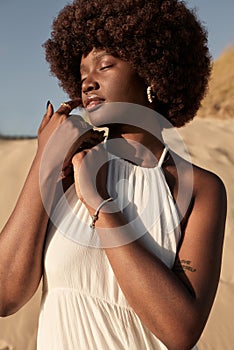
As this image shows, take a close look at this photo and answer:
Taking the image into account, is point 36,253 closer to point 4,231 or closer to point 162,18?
point 4,231

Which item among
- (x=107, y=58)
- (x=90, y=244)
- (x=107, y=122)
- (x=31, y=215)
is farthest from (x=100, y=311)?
(x=107, y=58)

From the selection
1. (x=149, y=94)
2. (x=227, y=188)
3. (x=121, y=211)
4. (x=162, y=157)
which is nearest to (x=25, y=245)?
(x=121, y=211)

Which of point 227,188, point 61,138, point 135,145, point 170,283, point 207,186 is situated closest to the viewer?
point 170,283

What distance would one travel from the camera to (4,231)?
8.82 feet

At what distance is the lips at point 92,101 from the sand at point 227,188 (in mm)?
6693

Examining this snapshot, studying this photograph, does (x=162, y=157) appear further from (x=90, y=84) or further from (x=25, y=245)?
(x=25, y=245)

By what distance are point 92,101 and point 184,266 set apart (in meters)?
0.69

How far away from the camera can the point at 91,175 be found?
2.79 meters

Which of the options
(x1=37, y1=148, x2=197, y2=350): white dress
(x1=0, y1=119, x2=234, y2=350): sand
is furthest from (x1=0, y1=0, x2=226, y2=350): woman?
(x1=0, y1=119, x2=234, y2=350): sand

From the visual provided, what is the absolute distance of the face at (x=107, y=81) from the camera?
2.90 meters

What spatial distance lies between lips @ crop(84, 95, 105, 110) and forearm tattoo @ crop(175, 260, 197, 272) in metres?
0.64

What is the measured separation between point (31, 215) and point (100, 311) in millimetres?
395

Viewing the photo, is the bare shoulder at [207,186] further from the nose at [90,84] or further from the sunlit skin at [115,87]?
the nose at [90,84]

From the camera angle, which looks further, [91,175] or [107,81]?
[107,81]
